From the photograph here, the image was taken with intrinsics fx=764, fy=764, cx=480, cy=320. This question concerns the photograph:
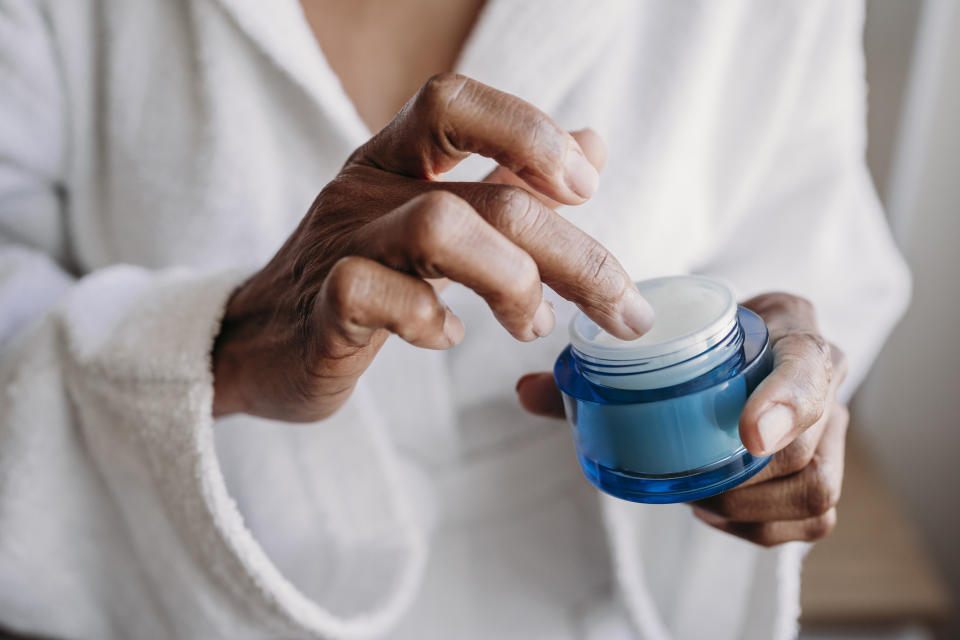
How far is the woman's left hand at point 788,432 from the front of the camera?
1.27 feet

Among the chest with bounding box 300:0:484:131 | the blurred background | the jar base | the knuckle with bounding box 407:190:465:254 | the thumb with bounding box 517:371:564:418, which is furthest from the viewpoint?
the blurred background

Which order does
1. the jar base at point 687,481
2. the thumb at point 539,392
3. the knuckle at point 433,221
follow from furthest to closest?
1. the thumb at point 539,392
2. the jar base at point 687,481
3. the knuckle at point 433,221

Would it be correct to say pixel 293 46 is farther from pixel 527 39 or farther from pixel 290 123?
pixel 527 39

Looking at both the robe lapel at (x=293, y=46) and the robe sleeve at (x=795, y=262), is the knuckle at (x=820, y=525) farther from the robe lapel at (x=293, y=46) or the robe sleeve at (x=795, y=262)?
the robe lapel at (x=293, y=46)

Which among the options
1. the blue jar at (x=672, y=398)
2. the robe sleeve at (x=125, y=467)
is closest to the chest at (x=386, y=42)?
the robe sleeve at (x=125, y=467)

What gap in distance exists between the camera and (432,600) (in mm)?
728

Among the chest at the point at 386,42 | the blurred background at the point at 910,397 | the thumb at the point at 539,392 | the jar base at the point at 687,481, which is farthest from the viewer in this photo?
the blurred background at the point at 910,397

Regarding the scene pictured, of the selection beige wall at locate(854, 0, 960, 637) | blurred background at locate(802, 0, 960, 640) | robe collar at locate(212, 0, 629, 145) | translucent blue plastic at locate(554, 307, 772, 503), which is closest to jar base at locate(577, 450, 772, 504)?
translucent blue plastic at locate(554, 307, 772, 503)

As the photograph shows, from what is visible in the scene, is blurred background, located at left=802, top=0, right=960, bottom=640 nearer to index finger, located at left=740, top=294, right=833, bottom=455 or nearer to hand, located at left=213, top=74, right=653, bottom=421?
index finger, located at left=740, top=294, right=833, bottom=455

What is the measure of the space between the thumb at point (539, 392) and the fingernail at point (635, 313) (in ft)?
0.40

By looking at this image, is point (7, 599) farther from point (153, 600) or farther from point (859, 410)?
point (859, 410)

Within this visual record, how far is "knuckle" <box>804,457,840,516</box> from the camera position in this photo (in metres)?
0.48

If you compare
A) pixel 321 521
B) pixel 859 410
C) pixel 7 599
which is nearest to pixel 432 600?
pixel 321 521

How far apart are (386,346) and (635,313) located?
336 mm
